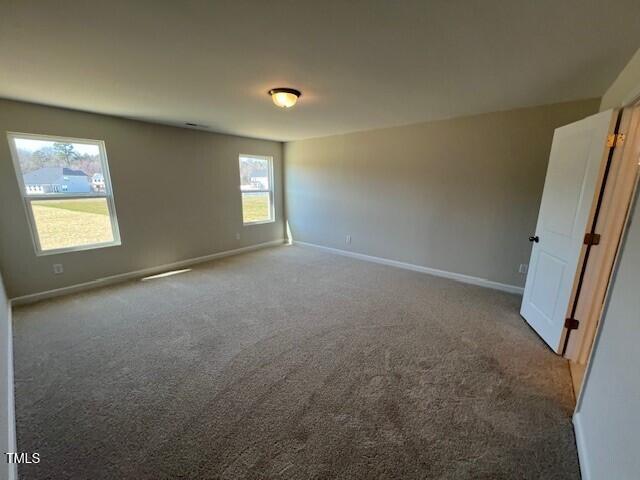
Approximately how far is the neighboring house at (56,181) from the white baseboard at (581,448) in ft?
17.2

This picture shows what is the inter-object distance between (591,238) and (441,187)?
209 cm

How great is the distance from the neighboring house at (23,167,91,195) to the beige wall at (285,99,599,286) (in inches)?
142

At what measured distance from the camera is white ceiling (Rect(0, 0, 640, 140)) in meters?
1.38

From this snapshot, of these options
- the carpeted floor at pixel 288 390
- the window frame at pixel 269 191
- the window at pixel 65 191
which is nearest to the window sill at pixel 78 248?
the window at pixel 65 191

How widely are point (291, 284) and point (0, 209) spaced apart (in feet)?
11.2

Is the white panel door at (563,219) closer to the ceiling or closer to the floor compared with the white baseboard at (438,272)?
closer to the ceiling

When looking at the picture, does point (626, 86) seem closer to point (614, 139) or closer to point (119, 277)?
point (614, 139)

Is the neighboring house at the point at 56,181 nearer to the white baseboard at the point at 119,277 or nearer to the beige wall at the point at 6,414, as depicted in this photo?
the white baseboard at the point at 119,277

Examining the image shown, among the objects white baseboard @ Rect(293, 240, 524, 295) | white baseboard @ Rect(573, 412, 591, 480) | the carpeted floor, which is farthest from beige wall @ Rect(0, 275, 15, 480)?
white baseboard @ Rect(293, 240, 524, 295)

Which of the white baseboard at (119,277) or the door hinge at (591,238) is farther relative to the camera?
the white baseboard at (119,277)

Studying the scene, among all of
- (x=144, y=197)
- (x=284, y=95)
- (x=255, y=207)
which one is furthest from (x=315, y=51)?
(x=255, y=207)

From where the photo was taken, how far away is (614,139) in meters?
1.95

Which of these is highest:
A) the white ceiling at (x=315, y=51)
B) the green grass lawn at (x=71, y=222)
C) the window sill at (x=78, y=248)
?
the white ceiling at (x=315, y=51)

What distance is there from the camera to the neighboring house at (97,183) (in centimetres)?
359
